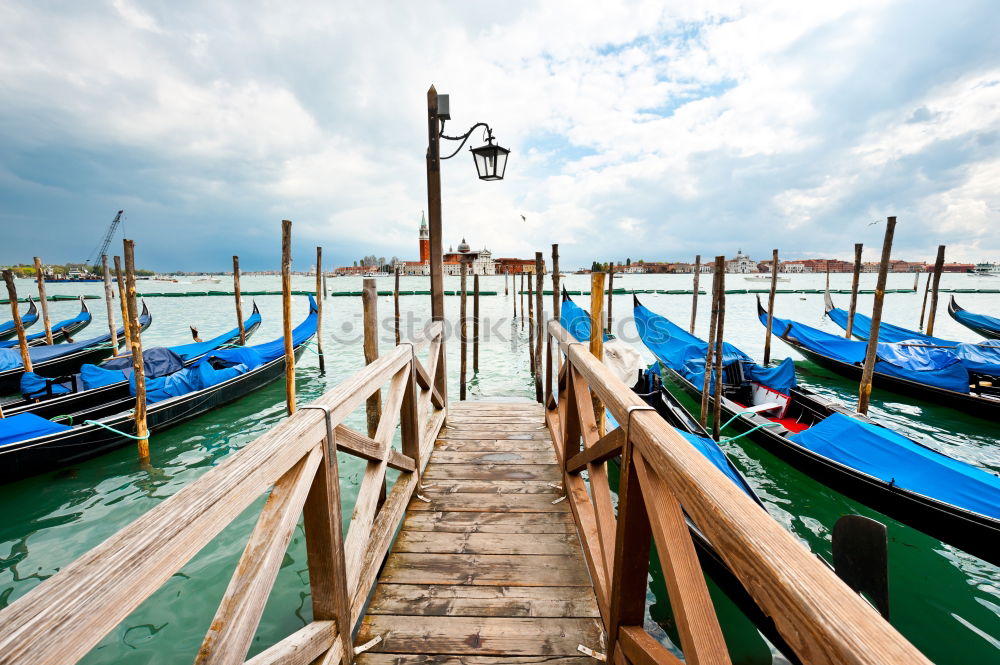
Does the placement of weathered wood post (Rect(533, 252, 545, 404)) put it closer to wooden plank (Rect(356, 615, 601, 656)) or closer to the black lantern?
the black lantern

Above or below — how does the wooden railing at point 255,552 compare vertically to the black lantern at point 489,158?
below

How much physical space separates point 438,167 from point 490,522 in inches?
113

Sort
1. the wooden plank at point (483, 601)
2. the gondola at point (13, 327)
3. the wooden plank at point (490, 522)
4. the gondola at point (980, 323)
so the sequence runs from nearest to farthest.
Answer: the wooden plank at point (483, 601) < the wooden plank at point (490, 522) < the gondola at point (980, 323) < the gondola at point (13, 327)

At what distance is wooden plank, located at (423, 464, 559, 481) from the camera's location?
3.13 meters

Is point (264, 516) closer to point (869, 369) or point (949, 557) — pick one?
point (949, 557)

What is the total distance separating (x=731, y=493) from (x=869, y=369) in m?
7.09

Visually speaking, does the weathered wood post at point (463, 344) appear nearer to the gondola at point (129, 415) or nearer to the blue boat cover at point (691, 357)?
the gondola at point (129, 415)

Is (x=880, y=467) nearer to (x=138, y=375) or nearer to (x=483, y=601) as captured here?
(x=483, y=601)

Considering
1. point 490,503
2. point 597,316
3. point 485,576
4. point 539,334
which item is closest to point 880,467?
point 597,316

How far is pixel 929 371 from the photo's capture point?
7.33 metres

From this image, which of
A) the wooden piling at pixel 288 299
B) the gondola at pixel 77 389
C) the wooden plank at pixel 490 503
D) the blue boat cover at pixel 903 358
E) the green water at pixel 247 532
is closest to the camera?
the wooden plank at pixel 490 503

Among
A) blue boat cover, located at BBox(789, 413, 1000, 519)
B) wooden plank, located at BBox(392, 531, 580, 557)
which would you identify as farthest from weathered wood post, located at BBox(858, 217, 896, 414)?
wooden plank, located at BBox(392, 531, 580, 557)

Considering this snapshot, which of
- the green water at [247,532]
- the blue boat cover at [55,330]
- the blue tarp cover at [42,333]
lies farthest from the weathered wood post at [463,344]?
the blue boat cover at [55,330]

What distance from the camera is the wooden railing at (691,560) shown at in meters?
0.60
